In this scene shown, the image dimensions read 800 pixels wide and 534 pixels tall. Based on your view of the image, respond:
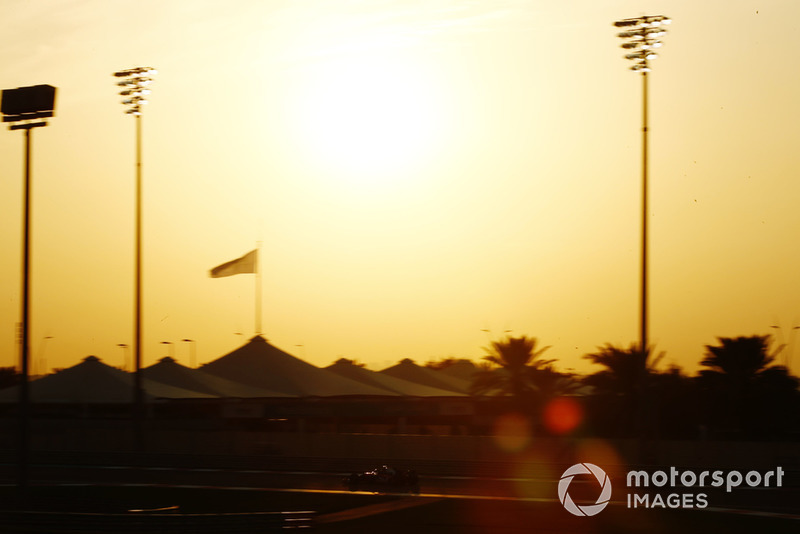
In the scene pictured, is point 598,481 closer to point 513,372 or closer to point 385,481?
point 385,481

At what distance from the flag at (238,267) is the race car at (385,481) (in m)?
21.9

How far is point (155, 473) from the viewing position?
36.6 m

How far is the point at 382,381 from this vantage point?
61.4 metres

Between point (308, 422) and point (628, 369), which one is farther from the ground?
point (628, 369)

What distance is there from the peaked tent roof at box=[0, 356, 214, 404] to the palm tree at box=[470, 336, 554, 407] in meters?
16.9

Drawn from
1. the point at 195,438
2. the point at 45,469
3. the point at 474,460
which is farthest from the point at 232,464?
the point at 474,460

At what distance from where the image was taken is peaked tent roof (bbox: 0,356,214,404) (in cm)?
5084

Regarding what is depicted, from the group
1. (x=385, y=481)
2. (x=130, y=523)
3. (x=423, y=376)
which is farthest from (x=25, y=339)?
(x=423, y=376)

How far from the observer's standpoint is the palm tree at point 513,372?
5716 centimetres

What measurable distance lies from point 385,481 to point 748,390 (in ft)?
81.5

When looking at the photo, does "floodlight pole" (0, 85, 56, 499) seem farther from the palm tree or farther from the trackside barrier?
the palm tree

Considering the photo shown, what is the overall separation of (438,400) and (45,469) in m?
24.3

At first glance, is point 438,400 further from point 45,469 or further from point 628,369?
point 45,469

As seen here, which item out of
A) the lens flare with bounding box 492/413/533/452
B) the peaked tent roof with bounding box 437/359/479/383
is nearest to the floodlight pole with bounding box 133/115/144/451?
the lens flare with bounding box 492/413/533/452
